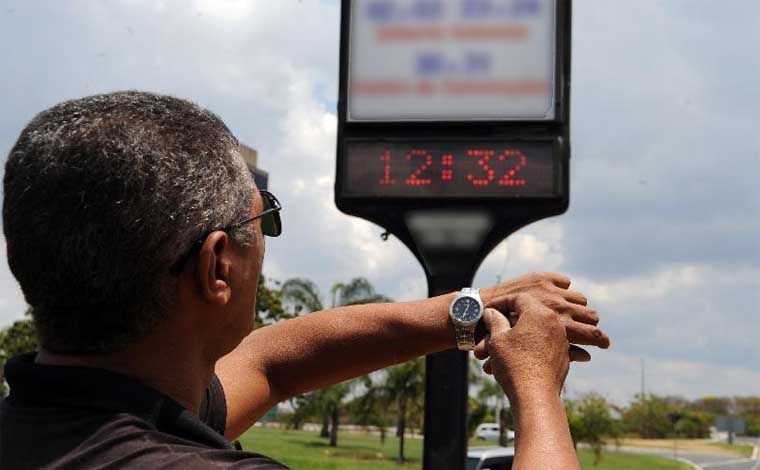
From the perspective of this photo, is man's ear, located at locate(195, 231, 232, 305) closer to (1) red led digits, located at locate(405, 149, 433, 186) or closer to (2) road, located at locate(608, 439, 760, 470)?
(1) red led digits, located at locate(405, 149, 433, 186)

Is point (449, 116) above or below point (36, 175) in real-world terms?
above

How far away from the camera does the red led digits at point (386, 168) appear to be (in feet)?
18.3

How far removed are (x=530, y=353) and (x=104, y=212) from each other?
0.59 m

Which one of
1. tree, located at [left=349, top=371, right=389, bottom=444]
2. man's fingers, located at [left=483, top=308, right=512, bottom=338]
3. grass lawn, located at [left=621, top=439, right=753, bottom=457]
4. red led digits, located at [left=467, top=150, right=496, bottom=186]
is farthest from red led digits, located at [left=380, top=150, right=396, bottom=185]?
grass lawn, located at [left=621, top=439, right=753, bottom=457]

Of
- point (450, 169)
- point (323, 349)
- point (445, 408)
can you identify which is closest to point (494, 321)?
point (323, 349)

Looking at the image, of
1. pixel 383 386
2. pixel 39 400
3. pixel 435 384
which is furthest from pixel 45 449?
pixel 383 386

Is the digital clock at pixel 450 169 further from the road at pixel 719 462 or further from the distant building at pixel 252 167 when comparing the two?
the road at pixel 719 462

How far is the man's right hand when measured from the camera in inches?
52.8

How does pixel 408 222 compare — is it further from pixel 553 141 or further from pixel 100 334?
pixel 100 334

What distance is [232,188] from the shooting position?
1396mm

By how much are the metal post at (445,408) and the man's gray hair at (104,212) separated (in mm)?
4114

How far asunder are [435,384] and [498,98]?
1.62 metres

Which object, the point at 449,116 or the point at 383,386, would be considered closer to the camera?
the point at 449,116

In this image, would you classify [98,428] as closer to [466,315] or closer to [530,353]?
[530,353]
